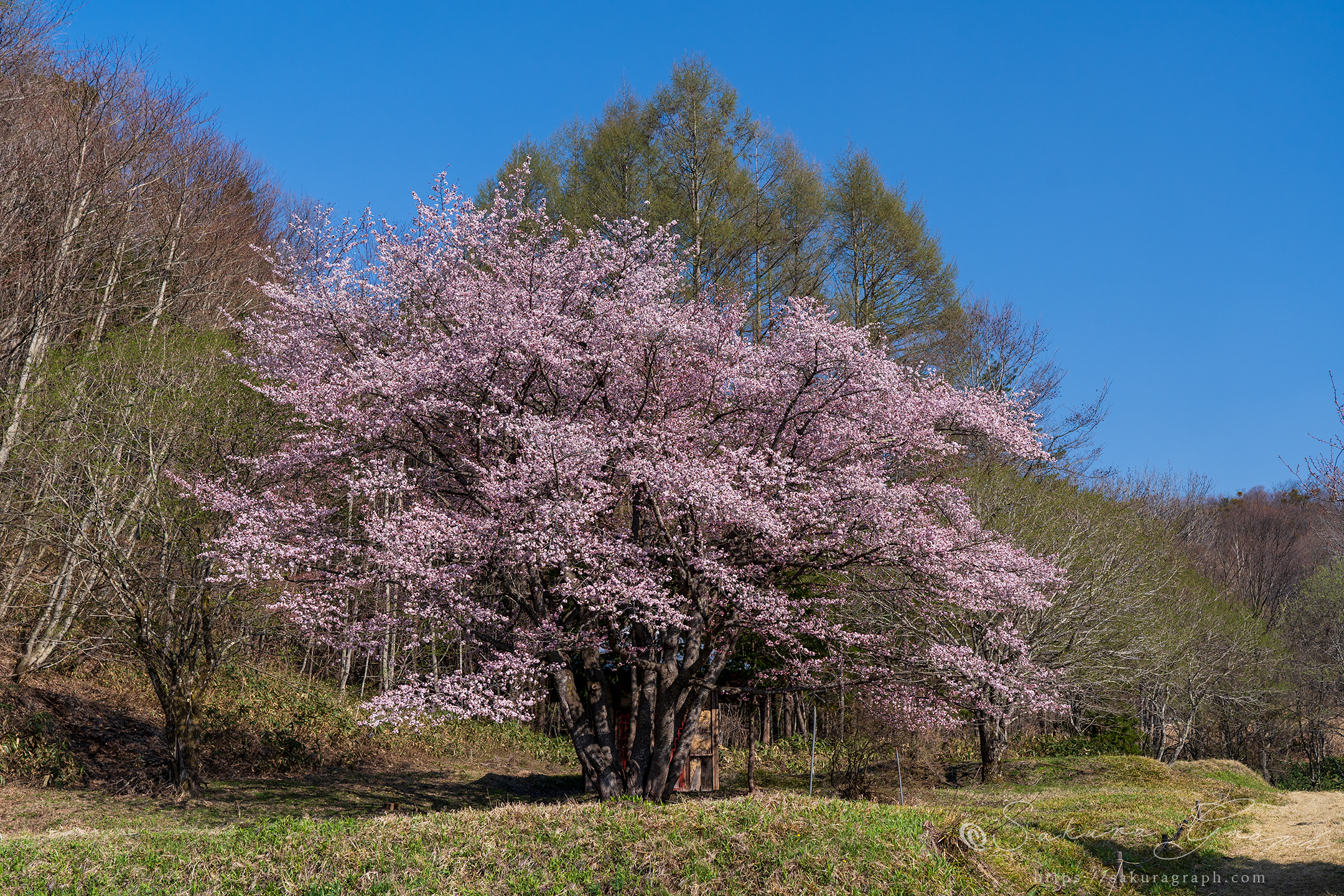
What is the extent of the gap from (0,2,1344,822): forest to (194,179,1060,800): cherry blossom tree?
0.06 metres

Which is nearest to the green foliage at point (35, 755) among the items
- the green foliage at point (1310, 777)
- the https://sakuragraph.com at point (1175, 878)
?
the https://sakuragraph.com at point (1175, 878)

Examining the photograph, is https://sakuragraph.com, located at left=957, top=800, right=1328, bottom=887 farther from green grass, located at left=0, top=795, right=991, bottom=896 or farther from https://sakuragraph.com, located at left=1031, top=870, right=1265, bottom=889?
green grass, located at left=0, top=795, right=991, bottom=896

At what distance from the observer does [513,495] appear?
9586mm

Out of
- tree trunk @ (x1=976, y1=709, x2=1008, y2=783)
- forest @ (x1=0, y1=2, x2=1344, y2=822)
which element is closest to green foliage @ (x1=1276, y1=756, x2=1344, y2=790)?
forest @ (x1=0, y1=2, x2=1344, y2=822)

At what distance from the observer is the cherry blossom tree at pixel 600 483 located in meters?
9.41

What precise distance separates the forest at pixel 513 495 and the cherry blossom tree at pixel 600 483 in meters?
0.06

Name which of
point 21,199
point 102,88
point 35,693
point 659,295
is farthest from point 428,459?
point 102,88

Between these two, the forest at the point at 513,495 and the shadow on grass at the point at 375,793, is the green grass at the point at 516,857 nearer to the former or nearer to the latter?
the forest at the point at 513,495

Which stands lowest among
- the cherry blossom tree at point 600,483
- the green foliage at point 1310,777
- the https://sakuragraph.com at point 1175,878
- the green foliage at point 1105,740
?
the https://sakuragraph.com at point 1175,878

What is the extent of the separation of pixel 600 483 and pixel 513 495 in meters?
0.93

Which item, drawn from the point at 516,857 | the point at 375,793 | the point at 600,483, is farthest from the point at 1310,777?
the point at 516,857

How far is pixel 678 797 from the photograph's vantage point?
37.7ft

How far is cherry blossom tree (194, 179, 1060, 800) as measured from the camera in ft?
30.9

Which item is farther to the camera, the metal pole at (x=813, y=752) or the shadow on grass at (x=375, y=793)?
the shadow on grass at (x=375, y=793)
